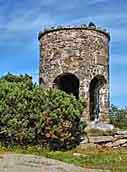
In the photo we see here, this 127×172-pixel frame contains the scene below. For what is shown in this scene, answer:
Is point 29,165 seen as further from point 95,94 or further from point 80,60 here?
point 95,94

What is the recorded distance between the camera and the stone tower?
93.6 ft

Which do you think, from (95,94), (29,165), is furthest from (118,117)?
(29,165)

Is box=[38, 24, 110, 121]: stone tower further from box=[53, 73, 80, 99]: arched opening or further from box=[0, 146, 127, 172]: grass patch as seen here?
box=[0, 146, 127, 172]: grass patch

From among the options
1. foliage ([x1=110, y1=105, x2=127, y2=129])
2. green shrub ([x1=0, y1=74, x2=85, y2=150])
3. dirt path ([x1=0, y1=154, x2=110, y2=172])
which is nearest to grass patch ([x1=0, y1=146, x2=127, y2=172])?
green shrub ([x1=0, y1=74, x2=85, y2=150])

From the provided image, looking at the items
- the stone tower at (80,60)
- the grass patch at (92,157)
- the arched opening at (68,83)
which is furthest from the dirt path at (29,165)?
the arched opening at (68,83)

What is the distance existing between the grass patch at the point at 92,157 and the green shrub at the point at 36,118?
0.57m

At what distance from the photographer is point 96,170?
15117 millimetres

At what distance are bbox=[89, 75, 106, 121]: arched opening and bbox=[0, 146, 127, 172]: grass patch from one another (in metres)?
6.97

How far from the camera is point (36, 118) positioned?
21.5 m

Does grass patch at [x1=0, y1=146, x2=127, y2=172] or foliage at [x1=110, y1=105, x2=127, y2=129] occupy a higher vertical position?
foliage at [x1=110, y1=105, x2=127, y2=129]

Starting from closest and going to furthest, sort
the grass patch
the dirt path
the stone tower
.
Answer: the dirt path
the grass patch
the stone tower

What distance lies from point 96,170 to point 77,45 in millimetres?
14314

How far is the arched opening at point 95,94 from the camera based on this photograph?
29312mm

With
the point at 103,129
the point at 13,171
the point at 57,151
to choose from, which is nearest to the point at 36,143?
the point at 57,151
